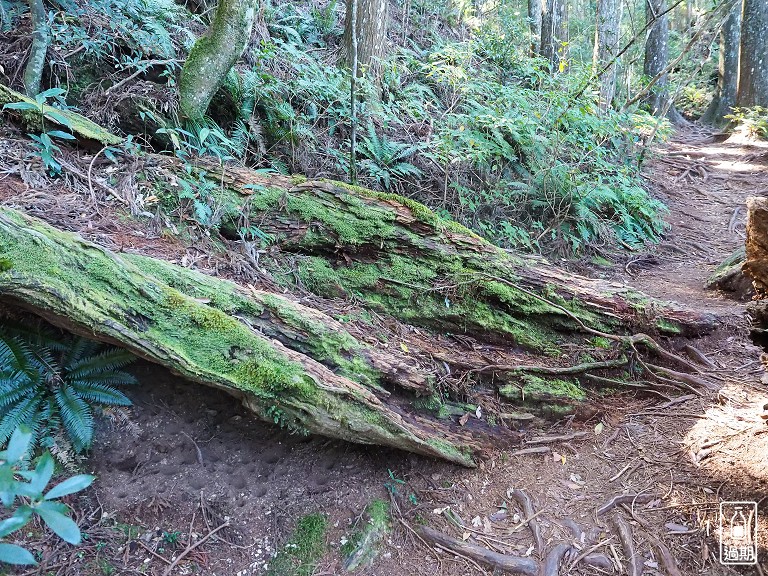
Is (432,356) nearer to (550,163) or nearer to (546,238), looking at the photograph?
(546,238)

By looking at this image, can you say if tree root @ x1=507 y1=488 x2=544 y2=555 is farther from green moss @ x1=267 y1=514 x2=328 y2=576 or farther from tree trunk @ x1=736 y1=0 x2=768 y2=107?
tree trunk @ x1=736 y1=0 x2=768 y2=107

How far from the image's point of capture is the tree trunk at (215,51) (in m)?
4.79

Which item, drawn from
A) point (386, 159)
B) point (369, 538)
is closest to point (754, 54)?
point (386, 159)

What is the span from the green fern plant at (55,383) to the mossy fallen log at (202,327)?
416mm

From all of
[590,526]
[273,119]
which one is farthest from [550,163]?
[590,526]

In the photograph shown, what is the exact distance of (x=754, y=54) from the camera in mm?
13242

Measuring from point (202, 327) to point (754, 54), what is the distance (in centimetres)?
1665

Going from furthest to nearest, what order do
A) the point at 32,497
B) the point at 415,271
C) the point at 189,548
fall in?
the point at 415,271 → the point at 189,548 → the point at 32,497

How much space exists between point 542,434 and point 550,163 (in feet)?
15.5

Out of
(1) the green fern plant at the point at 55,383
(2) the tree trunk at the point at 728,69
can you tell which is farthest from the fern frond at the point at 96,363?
(2) the tree trunk at the point at 728,69

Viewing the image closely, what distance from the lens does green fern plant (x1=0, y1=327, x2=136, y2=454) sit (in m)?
2.79

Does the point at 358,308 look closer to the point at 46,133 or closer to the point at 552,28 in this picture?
the point at 46,133

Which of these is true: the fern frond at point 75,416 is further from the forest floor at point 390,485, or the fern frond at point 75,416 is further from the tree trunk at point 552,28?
the tree trunk at point 552,28

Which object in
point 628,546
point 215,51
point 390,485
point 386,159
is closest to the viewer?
point 628,546
